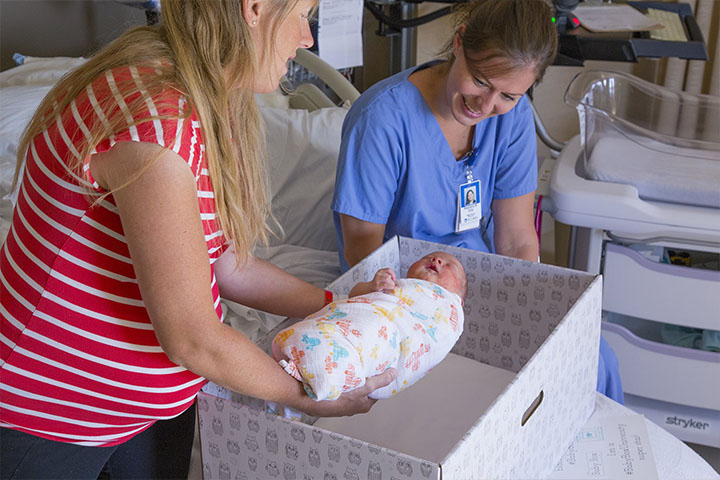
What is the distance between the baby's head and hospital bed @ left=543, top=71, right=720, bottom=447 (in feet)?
2.03

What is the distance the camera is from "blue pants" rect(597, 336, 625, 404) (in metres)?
1.60

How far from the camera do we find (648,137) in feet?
6.50

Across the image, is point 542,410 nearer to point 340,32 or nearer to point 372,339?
point 372,339

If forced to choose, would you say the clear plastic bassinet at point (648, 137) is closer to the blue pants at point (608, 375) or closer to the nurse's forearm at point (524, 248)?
the nurse's forearm at point (524, 248)

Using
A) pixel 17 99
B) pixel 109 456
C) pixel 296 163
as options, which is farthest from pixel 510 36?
pixel 17 99

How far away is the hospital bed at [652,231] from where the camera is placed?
5.94ft

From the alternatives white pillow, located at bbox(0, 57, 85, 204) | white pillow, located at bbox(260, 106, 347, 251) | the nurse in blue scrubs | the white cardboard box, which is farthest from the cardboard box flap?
white pillow, located at bbox(0, 57, 85, 204)

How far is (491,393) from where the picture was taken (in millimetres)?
1326

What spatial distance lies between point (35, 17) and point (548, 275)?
2.11m

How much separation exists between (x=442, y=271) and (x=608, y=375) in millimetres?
554

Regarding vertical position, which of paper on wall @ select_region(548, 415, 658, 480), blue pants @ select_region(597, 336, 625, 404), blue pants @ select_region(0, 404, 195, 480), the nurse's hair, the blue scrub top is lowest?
blue pants @ select_region(597, 336, 625, 404)

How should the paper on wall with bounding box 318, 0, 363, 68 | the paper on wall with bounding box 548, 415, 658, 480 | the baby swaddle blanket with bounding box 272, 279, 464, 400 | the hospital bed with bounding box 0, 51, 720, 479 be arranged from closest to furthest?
the baby swaddle blanket with bounding box 272, 279, 464, 400, the paper on wall with bounding box 548, 415, 658, 480, the hospital bed with bounding box 0, 51, 720, 479, the paper on wall with bounding box 318, 0, 363, 68

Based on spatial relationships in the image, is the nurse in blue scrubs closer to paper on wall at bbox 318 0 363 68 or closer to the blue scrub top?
the blue scrub top

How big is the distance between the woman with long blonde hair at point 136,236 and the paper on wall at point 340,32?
4.87ft
